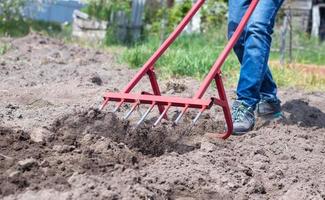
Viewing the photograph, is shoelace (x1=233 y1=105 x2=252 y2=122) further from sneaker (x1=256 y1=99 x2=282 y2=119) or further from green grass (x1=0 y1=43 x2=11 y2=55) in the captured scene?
green grass (x1=0 y1=43 x2=11 y2=55)

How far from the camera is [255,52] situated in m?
4.57

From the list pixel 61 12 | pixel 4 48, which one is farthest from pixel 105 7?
pixel 61 12

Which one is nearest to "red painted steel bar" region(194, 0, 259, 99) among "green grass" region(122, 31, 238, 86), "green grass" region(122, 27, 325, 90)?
"green grass" region(122, 27, 325, 90)

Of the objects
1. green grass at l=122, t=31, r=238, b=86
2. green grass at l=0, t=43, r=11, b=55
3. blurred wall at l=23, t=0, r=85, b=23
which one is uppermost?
green grass at l=122, t=31, r=238, b=86

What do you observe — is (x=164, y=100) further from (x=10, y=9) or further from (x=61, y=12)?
(x=61, y=12)

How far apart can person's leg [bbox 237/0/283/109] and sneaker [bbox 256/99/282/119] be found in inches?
18.5

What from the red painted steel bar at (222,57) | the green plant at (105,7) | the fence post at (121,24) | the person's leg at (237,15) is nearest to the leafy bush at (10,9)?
the green plant at (105,7)

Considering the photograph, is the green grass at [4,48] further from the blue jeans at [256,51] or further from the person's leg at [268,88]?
the blue jeans at [256,51]

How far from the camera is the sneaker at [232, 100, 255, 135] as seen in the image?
4531mm

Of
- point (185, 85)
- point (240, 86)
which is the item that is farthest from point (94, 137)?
point (185, 85)

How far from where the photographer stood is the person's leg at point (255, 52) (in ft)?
15.0

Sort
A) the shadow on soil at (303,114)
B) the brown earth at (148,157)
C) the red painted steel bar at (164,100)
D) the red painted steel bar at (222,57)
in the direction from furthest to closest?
the shadow on soil at (303,114)
the red painted steel bar at (222,57)
the red painted steel bar at (164,100)
the brown earth at (148,157)

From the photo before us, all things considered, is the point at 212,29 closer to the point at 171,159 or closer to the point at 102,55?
the point at 102,55

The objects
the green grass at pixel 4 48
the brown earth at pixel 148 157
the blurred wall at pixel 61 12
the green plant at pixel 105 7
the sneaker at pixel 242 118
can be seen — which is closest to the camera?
the brown earth at pixel 148 157
